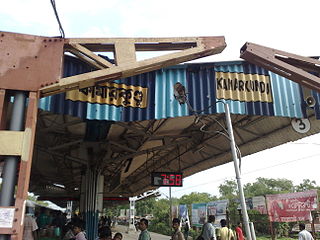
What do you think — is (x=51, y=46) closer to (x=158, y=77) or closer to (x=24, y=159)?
(x=24, y=159)

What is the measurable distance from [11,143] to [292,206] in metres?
12.0

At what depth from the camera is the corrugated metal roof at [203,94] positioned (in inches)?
245

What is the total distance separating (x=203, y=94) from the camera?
6.81 metres

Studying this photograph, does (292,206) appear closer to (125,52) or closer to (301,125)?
(301,125)

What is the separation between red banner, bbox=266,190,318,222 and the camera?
11.5m

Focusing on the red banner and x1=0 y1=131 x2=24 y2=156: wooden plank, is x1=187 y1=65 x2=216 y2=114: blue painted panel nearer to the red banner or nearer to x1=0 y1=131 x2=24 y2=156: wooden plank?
x1=0 y1=131 x2=24 y2=156: wooden plank

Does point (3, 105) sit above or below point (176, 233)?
above

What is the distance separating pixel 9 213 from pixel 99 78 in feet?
6.99

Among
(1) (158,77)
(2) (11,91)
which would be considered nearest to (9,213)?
(2) (11,91)

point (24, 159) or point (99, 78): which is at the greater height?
point (99, 78)

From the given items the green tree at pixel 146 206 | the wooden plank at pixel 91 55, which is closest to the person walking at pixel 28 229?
the wooden plank at pixel 91 55

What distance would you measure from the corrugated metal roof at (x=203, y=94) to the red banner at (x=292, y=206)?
5875 mm

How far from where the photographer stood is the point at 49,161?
15297 millimetres

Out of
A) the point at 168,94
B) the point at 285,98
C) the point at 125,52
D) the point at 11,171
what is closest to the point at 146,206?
the point at 285,98
